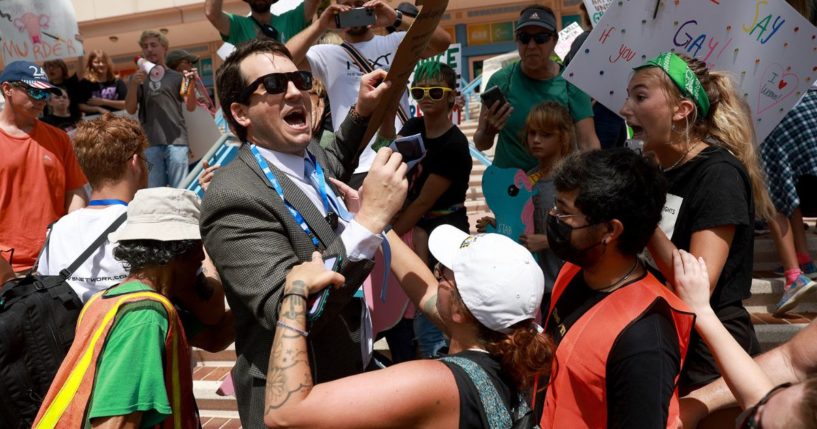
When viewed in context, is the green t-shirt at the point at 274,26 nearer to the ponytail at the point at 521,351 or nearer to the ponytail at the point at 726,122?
the ponytail at the point at 726,122

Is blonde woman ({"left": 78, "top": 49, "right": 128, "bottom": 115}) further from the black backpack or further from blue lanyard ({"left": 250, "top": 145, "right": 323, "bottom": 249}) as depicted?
blue lanyard ({"left": 250, "top": 145, "right": 323, "bottom": 249})

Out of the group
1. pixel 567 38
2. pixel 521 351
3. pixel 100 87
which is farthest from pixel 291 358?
pixel 100 87

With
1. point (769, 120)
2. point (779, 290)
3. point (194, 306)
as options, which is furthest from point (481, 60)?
point (194, 306)

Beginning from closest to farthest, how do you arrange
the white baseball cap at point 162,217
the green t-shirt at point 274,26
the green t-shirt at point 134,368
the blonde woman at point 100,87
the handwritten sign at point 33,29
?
the green t-shirt at point 134,368 → the white baseball cap at point 162,217 → the green t-shirt at point 274,26 → the handwritten sign at point 33,29 → the blonde woman at point 100,87

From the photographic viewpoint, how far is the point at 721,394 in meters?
2.40

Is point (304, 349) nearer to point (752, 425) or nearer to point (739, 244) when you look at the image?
point (752, 425)

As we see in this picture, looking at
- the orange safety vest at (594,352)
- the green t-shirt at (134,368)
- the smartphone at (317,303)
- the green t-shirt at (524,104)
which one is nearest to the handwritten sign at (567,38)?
the green t-shirt at (524,104)

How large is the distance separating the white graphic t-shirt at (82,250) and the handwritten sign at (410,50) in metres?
1.27

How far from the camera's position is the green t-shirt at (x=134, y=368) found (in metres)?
2.14

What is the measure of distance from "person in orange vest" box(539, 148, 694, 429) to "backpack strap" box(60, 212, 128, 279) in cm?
184

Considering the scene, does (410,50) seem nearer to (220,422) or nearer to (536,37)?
(536,37)

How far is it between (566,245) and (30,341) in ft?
7.03

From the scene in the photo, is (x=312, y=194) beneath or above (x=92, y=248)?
above

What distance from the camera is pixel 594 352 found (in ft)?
6.81
